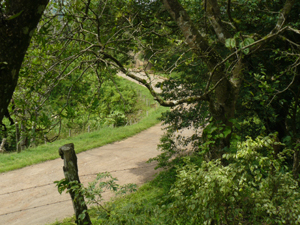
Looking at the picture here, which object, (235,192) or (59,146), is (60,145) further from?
(235,192)

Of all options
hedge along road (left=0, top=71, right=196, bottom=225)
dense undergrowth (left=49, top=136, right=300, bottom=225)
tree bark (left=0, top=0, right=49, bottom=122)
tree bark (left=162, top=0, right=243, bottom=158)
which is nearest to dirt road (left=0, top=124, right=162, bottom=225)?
hedge along road (left=0, top=71, right=196, bottom=225)

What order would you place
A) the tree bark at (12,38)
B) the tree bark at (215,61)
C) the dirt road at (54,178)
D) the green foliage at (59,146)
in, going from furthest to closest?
1. the green foliage at (59,146)
2. the dirt road at (54,178)
3. the tree bark at (215,61)
4. the tree bark at (12,38)

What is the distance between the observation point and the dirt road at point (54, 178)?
734 centimetres

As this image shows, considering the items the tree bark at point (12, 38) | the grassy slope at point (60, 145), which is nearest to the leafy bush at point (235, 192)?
the tree bark at point (12, 38)

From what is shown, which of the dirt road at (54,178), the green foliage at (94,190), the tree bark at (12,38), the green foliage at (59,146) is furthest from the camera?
the green foliage at (59,146)

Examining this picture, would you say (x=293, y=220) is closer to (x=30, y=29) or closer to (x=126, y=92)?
(x=30, y=29)

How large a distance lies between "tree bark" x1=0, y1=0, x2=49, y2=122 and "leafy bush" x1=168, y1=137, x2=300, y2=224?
7.29 ft

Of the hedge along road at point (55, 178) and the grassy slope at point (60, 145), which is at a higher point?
the grassy slope at point (60, 145)

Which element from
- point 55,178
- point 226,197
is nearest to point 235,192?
point 226,197

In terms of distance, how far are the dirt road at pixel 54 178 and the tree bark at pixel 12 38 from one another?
6573 millimetres

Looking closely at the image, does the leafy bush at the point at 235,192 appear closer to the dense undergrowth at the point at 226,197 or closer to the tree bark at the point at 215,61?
the dense undergrowth at the point at 226,197

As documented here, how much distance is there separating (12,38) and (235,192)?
2.55 metres

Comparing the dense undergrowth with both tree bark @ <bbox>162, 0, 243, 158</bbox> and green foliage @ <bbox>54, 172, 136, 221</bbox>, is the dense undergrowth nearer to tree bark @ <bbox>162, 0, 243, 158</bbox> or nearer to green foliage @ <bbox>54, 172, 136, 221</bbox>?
green foliage @ <bbox>54, 172, 136, 221</bbox>

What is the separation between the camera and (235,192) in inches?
114
